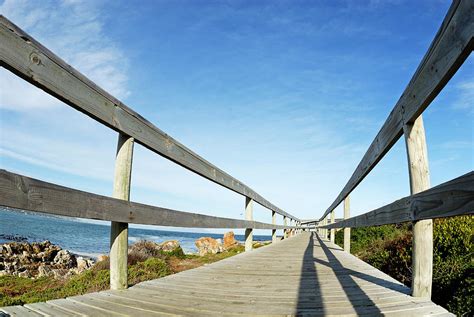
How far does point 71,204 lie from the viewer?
1691 mm

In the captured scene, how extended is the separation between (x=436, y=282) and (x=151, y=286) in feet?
11.8

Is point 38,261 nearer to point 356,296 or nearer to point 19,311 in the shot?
point 19,311

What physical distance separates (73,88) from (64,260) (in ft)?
55.1

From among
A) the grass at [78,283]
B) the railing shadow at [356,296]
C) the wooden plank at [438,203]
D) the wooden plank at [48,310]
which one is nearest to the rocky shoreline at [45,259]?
the grass at [78,283]

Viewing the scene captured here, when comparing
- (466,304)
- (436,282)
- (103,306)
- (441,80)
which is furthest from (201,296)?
(436,282)

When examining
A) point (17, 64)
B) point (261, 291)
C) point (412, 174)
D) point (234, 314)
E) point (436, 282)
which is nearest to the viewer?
point (17, 64)

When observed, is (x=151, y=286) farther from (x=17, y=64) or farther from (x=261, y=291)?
(x=17, y=64)

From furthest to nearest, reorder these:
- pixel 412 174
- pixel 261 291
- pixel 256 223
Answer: pixel 256 223 < pixel 261 291 < pixel 412 174

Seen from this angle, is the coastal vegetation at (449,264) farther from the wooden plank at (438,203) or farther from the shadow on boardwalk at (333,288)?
the wooden plank at (438,203)

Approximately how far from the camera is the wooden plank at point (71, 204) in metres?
1.34

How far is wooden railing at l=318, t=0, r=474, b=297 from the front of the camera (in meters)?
1.53

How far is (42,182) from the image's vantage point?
1.52 meters

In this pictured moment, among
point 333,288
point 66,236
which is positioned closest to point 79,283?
point 333,288

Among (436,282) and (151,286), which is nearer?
(151,286)
